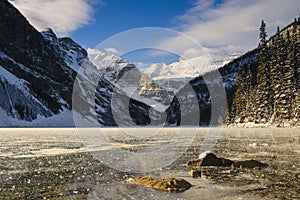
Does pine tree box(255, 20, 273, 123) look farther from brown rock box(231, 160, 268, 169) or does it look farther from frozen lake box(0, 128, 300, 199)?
brown rock box(231, 160, 268, 169)

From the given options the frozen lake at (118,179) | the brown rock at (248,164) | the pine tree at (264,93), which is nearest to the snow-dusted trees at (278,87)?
the pine tree at (264,93)

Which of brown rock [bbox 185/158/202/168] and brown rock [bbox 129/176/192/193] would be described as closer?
brown rock [bbox 129/176/192/193]

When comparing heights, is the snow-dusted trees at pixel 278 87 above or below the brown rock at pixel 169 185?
above

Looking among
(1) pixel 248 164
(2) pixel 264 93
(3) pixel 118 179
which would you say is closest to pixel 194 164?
(1) pixel 248 164

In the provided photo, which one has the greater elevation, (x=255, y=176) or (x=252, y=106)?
(x=252, y=106)

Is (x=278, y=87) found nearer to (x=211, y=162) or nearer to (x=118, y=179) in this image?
(x=211, y=162)

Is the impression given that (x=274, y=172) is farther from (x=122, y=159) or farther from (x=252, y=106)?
(x=252, y=106)

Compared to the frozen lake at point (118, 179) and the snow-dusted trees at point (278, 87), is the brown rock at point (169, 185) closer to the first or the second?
the frozen lake at point (118, 179)

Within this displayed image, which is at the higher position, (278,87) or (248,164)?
(278,87)

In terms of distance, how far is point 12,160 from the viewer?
23500 millimetres

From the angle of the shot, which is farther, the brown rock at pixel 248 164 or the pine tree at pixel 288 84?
the pine tree at pixel 288 84

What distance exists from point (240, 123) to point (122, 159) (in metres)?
83.5

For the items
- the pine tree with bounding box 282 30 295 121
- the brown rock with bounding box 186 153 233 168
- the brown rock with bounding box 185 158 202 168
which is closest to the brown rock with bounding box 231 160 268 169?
the brown rock with bounding box 186 153 233 168

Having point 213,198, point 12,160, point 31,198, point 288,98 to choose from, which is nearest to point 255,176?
point 213,198
